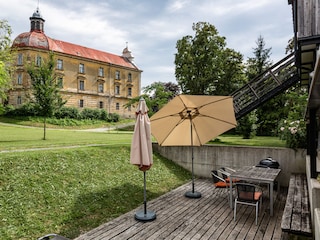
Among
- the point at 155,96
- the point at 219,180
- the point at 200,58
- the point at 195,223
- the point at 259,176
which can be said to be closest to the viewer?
the point at 195,223

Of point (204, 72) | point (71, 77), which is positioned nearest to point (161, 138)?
point (204, 72)

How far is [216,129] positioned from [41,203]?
5.01 metres

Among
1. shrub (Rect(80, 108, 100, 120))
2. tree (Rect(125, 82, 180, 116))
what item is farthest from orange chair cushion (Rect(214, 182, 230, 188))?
shrub (Rect(80, 108, 100, 120))

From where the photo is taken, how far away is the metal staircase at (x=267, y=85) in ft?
35.0

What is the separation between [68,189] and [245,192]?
14.0 feet

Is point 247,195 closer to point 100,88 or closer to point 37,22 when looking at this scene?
point 100,88

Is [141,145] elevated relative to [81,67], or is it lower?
lower

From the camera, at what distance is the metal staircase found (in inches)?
420

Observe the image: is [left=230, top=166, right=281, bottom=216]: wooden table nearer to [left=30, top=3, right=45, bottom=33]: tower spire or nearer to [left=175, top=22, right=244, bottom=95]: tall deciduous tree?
[left=175, top=22, right=244, bottom=95]: tall deciduous tree

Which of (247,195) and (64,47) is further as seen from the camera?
(64,47)

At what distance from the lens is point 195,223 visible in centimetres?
526

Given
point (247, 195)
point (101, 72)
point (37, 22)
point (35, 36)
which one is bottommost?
point (247, 195)

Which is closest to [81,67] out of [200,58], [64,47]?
[64,47]

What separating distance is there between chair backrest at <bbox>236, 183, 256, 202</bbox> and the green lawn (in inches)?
105
